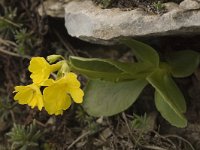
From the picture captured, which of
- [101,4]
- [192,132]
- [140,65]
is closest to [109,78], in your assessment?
[140,65]

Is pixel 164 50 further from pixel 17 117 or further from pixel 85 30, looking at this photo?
pixel 17 117

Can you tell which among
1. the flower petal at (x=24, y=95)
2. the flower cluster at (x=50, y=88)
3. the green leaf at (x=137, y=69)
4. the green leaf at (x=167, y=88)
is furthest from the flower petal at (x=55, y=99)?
the green leaf at (x=167, y=88)

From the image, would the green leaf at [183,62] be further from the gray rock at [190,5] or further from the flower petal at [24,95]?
the flower petal at [24,95]

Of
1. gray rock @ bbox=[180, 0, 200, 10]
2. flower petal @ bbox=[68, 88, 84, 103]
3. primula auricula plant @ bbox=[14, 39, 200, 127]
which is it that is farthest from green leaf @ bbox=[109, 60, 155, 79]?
gray rock @ bbox=[180, 0, 200, 10]

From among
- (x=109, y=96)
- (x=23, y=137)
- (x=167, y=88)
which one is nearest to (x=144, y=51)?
(x=167, y=88)

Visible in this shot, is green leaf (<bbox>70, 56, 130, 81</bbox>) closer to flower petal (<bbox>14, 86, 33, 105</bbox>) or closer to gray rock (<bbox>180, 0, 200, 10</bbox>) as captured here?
flower petal (<bbox>14, 86, 33, 105</bbox>)

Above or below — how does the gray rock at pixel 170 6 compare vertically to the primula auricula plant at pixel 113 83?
above
